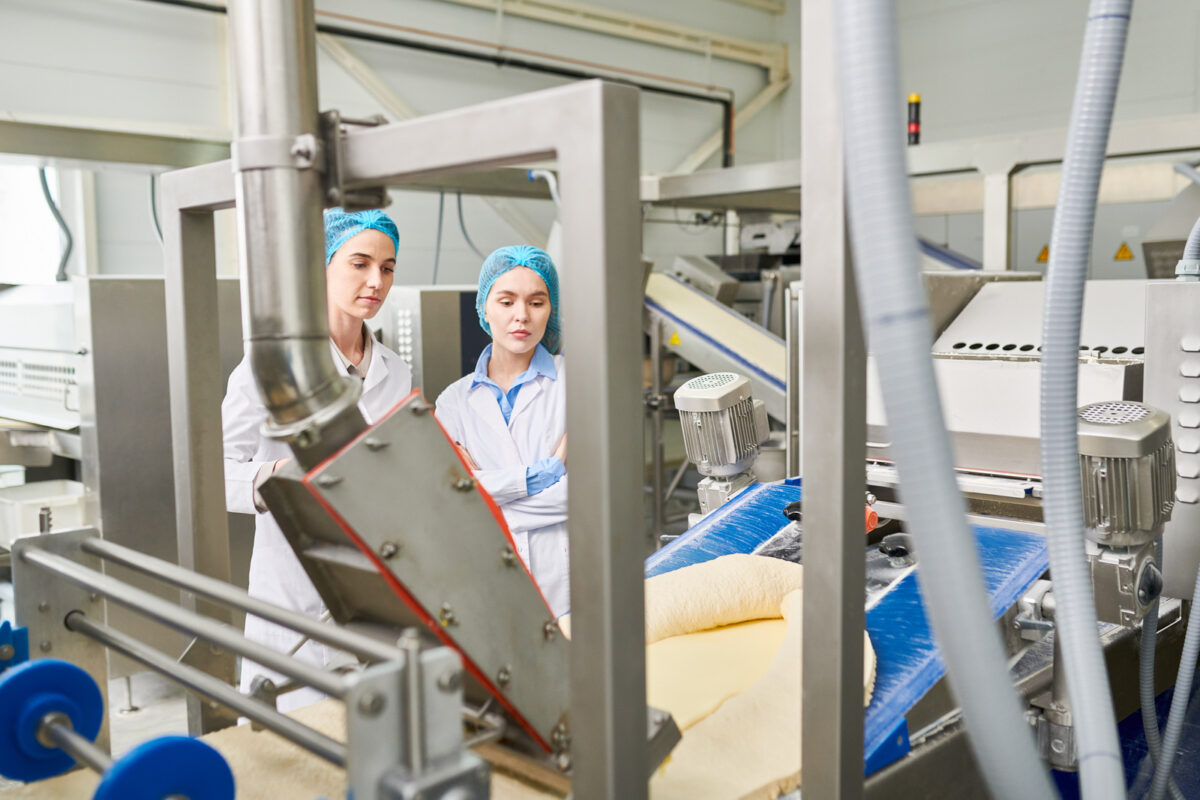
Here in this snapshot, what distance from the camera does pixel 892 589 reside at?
1339mm

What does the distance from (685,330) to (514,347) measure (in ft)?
7.64

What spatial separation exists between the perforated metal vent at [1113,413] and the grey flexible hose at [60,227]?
4.45 meters

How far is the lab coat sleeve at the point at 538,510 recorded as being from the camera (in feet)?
5.59

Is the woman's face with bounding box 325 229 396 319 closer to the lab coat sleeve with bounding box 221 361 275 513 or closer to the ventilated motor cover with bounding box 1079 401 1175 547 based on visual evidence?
the lab coat sleeve with bounding box 221 361 275 513

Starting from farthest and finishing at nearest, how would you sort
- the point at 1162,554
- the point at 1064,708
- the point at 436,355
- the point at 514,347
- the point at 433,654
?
the point at 436,355
the point at 514,347
the point at 1162,554
the point at 1064,708
the point at 433,654

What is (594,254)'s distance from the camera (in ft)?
2.14

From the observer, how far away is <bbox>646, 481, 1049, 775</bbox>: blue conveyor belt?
40.7 inches

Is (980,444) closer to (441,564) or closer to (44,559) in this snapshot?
(441,564)

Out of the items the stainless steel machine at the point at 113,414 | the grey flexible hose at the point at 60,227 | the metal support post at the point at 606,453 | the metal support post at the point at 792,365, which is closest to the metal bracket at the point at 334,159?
the metal support post at the point at 606,453

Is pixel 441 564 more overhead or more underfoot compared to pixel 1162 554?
more overhead

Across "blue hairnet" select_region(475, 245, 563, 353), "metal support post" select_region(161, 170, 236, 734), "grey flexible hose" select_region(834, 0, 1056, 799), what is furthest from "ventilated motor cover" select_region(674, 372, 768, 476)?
"grey flexible hose" select_region(834, 0, 1056, 799)

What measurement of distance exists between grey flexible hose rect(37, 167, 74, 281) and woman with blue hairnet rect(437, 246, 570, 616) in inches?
133

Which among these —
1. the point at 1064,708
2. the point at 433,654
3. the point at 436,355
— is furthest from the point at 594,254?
the point at 436,355

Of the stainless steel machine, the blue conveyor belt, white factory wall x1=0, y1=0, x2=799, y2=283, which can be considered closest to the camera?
the blue conveyor belt
